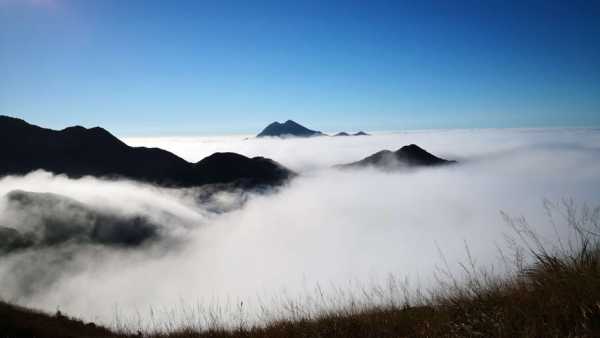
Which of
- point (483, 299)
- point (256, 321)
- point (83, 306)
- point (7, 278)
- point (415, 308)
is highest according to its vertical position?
point (483, 299)

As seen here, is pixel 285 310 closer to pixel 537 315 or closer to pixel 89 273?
pixel 537 315

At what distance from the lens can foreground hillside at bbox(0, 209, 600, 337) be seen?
11.2 ft

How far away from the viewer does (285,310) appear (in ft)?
20.9

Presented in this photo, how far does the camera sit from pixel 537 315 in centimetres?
357

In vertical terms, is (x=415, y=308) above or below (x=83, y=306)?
above

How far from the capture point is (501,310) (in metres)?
3.91

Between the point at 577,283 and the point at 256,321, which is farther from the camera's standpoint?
the point at 256,321

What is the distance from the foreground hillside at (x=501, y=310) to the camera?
3404 millimetres

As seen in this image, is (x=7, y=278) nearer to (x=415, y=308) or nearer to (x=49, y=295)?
(x=49, y=295)

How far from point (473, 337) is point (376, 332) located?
1155 millimetres

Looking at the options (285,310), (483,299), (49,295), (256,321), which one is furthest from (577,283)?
(49,295)

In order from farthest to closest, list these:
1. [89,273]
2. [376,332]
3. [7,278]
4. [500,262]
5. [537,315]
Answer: [89,273] → [7,278] → [500,262] → [376,332] → [537,315]

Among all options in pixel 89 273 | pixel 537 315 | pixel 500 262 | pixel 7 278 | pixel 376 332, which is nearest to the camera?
pixel 537 315

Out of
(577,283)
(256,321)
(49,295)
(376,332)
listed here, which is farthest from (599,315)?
(49,295)
